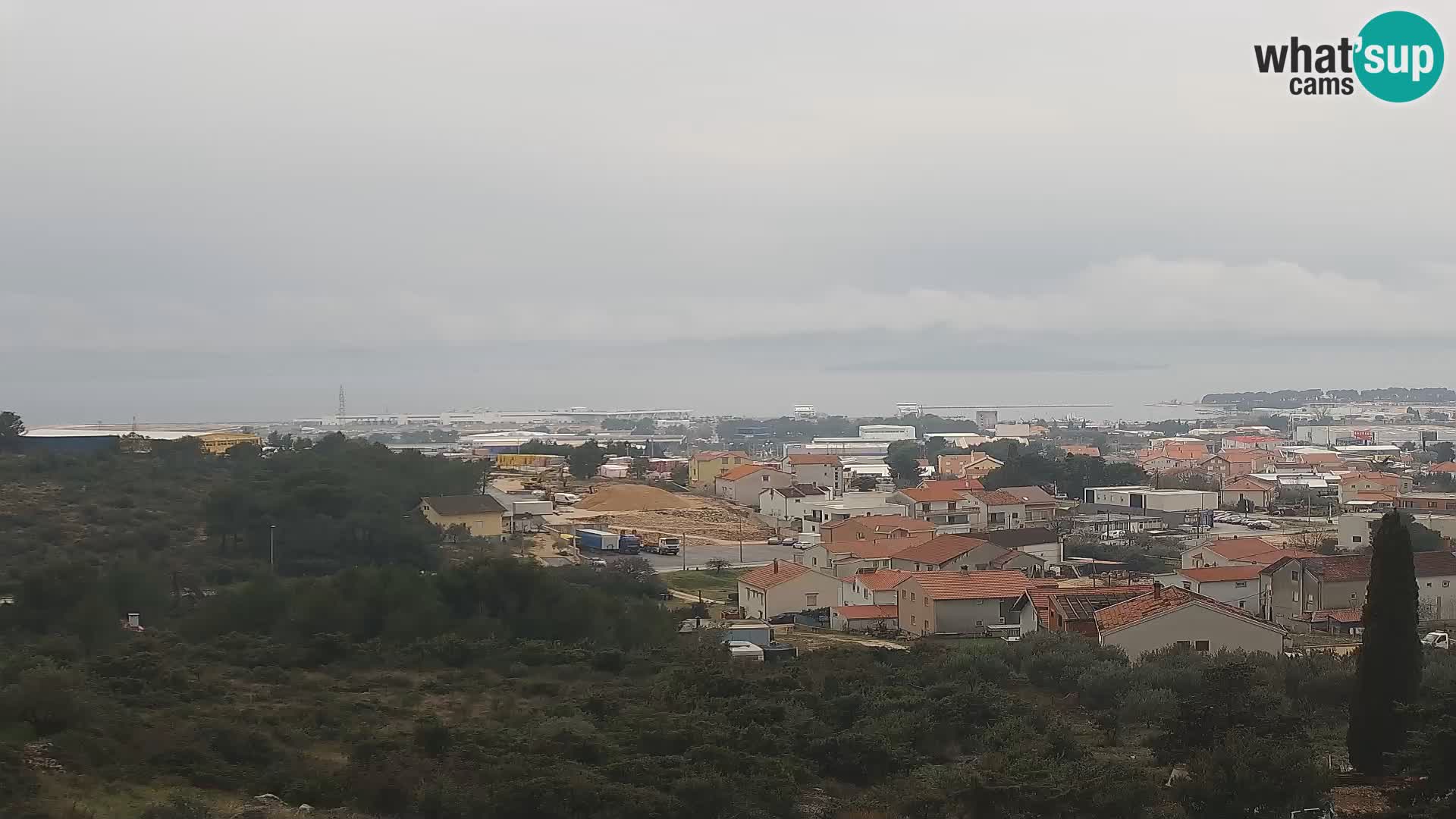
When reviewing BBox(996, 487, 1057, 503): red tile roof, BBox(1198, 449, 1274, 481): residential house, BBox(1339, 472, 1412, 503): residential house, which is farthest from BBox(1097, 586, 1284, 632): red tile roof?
BBox(1198, 449, 1274, 481): residential house

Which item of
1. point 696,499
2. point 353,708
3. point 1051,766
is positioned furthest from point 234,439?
point 1051,766

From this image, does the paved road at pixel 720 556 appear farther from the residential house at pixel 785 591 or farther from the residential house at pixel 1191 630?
the residential house at pixel 1191 630

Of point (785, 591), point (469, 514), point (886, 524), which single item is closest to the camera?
point (785, 591)

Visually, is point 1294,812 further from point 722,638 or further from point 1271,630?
point 722,638

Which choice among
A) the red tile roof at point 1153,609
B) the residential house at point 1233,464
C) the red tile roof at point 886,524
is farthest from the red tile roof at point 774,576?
the residential house at point 1233,464

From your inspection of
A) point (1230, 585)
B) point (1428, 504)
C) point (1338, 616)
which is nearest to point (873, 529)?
point (1230, 585)

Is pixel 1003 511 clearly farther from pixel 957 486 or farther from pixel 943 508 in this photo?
pixel 957 486

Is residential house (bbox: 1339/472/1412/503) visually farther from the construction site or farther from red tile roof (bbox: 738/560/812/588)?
red tile roof (bbox: 738/560/812/588)
